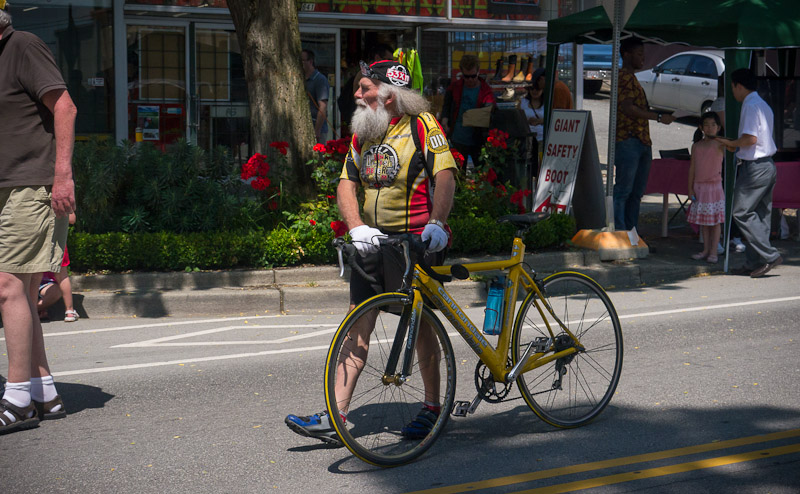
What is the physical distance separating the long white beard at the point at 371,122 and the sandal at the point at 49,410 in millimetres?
2336

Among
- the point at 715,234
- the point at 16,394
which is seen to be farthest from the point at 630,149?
the point at 16,394

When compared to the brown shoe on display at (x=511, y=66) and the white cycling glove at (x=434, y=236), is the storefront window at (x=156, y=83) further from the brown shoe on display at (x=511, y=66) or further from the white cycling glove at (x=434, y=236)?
the white cycling glove at (x=434, y=236)

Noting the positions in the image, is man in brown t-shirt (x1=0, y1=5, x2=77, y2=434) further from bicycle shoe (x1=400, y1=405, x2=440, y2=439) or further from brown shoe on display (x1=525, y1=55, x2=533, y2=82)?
brown shoe on display (x1=525, y1=55, x2=533, y2=82)

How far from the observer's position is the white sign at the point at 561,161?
37.3 ft

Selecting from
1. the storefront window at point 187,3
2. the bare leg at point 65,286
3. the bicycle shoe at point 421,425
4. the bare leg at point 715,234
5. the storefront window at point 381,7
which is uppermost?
the storefront window at point 381,7

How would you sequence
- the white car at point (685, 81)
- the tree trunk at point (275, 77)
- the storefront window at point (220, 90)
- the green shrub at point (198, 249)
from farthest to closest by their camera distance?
the white car at point (685, 81)
the storefront window at point (220, 90)
the tree trunk at point (275, 77)
the green shrub at point (198, 249)

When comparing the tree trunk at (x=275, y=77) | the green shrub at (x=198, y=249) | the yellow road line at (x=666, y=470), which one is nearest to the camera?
the yellow road line at (x=666, y=470)

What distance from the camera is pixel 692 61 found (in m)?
24.7

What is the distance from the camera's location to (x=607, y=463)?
480cm

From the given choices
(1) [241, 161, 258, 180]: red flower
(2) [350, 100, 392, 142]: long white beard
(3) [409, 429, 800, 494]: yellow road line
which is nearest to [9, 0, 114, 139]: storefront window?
(1) [241, 161, 258, 180]: red flower

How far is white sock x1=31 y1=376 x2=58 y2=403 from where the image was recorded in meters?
5.50

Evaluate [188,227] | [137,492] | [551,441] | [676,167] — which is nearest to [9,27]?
[137,492]

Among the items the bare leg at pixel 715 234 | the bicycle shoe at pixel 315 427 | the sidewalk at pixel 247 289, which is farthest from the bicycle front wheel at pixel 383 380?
the bare leg at pixel 715 234

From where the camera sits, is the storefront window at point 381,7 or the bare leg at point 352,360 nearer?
the bare leg at point 352,360
